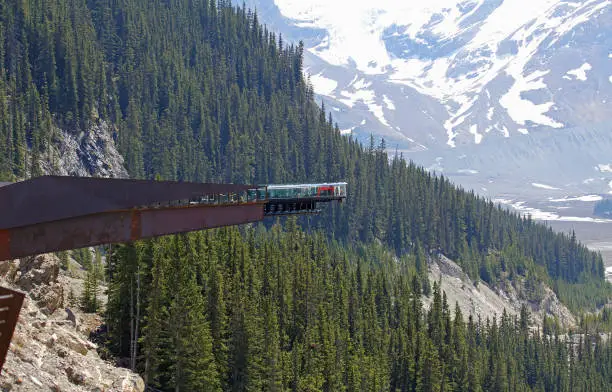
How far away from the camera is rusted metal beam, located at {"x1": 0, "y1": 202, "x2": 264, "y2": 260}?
83.5ft

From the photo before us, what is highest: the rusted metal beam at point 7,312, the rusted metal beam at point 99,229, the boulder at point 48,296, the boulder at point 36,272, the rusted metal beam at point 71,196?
the rusted metal beam at point 71,196

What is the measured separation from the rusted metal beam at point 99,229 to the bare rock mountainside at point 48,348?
45.9ft

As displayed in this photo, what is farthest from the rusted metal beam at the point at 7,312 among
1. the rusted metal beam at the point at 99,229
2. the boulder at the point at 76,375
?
the boulder at the point at 76,375

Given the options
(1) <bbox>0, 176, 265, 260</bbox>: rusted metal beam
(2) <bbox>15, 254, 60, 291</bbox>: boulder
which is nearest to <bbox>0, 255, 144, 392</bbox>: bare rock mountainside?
(2) <bbox>15, 254, 60, 291</bbox>: boulder

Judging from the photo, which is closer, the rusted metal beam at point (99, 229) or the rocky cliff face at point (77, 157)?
the rusted metal beam at point (99, 229)

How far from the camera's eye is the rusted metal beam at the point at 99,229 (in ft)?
83.5

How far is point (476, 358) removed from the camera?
152625 millimetres

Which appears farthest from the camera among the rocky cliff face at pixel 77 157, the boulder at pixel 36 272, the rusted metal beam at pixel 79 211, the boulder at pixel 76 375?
the rocky cliff face at pixel 77 157

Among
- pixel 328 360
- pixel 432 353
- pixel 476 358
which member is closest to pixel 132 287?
pixel 328 360

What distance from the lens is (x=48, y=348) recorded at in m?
46.9

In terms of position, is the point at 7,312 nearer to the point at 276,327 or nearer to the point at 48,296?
the point at 48,296

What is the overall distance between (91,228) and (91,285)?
49242 millimetres

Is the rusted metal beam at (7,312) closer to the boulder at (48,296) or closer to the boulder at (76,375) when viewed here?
the boulder at (76,375)

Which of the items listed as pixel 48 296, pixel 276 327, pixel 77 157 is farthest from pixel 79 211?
pixel 77 157
